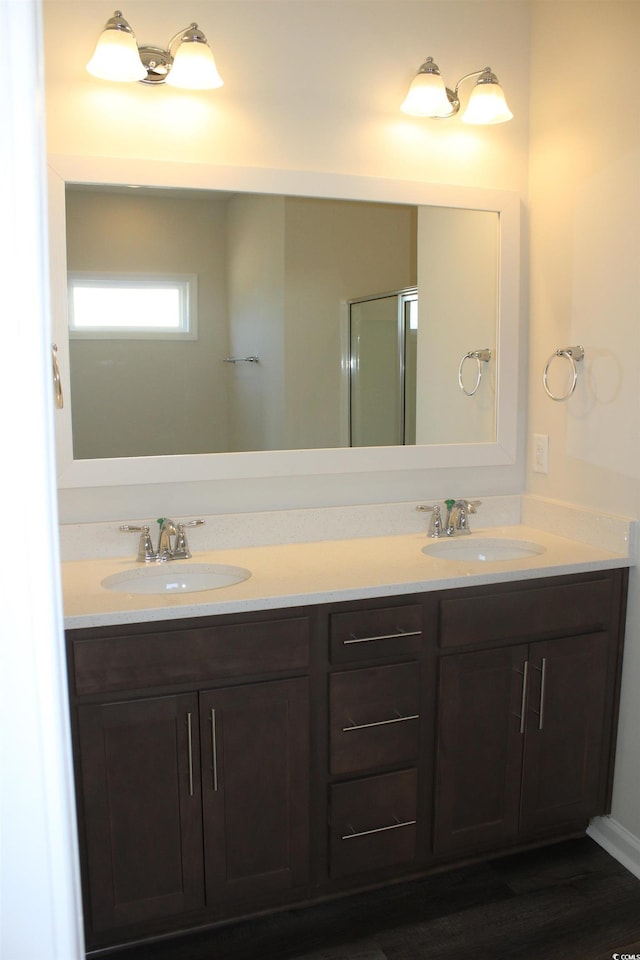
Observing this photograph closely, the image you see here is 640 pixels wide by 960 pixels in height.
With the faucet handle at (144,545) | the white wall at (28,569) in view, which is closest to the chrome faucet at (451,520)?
the faucet handle at (144,545)

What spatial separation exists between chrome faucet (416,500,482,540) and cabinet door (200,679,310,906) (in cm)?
78

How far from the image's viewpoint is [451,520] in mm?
2428

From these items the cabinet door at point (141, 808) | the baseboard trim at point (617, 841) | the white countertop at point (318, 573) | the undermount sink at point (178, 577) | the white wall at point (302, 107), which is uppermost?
the white wall at point (302, 107)

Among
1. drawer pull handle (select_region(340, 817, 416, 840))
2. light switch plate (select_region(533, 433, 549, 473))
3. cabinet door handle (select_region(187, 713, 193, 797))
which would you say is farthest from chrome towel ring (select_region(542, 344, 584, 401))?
cabinet door handle (select_region(187, 713, 193, 797))

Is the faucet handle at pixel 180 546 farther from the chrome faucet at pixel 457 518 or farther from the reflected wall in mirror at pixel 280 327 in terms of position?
the chrome faucet at pixel 457 518

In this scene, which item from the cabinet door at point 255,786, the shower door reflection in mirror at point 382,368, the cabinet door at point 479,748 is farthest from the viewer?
the shower door reflection in mirror at point 382,368

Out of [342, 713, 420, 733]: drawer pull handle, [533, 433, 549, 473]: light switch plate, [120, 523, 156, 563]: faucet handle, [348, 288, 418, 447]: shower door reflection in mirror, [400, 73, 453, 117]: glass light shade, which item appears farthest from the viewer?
[533, 433, 549, 473]: light switch plate

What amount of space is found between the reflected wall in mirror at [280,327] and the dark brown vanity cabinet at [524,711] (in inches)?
26.9

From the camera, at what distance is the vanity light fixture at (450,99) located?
2242 millimetres

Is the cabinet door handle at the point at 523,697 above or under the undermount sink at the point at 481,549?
under

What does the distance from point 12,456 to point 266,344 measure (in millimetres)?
1566

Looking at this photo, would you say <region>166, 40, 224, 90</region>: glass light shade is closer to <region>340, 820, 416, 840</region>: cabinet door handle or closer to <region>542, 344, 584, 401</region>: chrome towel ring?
<region>542, 344, 584, 401</region>: chrome towel ring

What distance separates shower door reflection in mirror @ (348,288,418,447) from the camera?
2344 mm

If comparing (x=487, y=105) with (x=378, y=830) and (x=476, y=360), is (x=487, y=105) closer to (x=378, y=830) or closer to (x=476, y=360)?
(x=476, y=360)
